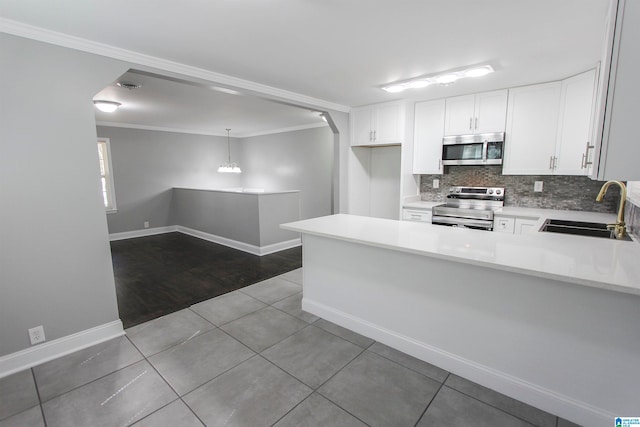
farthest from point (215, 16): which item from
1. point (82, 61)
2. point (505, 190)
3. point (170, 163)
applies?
point (170, 163)

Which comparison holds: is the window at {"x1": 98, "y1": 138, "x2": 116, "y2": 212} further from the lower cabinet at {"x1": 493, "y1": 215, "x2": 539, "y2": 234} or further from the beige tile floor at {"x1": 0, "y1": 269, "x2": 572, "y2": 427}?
the lower cabinet at {"x1": 493, "y1": 215, "x2": 539, "y2": 234}

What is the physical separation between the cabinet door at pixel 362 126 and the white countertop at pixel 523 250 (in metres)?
2.32

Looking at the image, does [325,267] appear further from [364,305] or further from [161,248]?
[161,248]

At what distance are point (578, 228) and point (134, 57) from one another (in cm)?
423

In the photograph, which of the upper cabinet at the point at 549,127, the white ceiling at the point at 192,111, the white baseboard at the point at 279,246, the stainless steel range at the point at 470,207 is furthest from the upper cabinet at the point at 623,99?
the white baseboard at the point at 279,246

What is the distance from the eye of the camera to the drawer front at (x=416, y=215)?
4.04 meters

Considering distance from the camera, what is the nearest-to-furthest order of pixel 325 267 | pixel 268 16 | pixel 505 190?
pixel 268 16 → pixel 325 267 → pixel 505 190

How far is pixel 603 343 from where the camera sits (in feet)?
5.07

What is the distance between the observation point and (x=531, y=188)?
373cm

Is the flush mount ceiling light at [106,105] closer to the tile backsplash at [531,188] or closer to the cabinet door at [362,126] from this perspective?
the cabinet door at [362,126]

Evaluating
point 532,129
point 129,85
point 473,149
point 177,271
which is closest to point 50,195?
point 129,85

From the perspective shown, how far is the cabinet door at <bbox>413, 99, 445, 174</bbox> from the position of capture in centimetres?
403

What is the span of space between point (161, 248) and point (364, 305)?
4.50 m

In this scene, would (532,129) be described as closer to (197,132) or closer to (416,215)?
(416,215)
